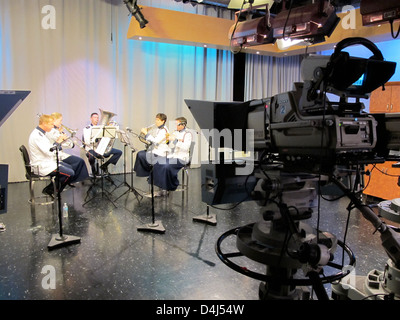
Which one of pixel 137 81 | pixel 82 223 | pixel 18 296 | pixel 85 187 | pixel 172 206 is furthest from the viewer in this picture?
pixel 137 81

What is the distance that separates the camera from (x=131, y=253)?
2824 millimetres

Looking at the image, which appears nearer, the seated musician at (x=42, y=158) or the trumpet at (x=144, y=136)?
the trumpet at (x=144, y=136)

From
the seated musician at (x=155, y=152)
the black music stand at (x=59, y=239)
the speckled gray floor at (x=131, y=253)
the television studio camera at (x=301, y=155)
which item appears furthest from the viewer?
the seated musician at (x=155, y=152)

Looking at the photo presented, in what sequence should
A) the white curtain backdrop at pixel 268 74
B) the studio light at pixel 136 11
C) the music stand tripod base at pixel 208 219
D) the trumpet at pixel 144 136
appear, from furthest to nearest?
the white curtain backdrop at pixel 268 74 < the studio light at pixel 136 11 < the trumpet at pixel 144 136 < the music stand tripod base at pixel 208 219

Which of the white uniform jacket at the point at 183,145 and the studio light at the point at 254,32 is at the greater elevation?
the studio light at the point at 254,32

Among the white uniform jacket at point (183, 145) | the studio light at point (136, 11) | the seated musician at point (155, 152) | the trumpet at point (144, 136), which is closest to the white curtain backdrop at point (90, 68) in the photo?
the studio light at point (136, 11)

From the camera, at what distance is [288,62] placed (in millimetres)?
8500

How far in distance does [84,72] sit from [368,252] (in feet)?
18.9

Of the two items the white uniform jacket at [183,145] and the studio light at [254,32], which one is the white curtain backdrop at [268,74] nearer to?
the white uniform jacket at [183,145]

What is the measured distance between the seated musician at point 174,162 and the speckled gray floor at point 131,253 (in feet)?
0.99

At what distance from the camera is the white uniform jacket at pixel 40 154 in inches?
155

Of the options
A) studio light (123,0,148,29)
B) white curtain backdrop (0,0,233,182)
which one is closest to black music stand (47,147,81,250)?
white curtain backdrop (0,0,233,182)

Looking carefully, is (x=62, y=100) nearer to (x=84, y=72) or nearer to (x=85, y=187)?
(x=84, y=72)
